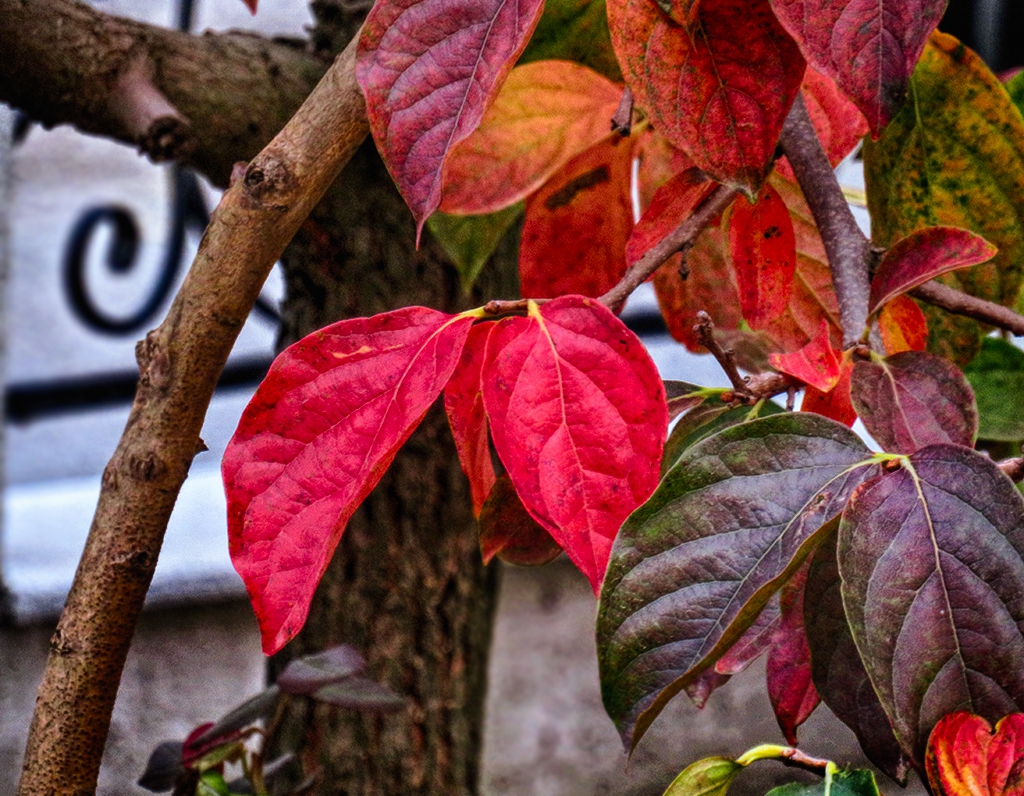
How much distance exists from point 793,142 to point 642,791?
933 mm

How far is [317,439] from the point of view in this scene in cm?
25

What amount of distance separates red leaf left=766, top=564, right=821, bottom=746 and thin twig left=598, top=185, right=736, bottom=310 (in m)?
0.10

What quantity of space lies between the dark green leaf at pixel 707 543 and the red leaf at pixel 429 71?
10 cm

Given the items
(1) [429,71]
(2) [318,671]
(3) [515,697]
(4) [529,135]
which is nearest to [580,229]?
(4) [529,135]

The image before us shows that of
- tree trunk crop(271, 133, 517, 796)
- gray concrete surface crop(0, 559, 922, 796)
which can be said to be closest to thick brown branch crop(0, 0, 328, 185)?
tree trunk crop(271, 133, 517, 796)

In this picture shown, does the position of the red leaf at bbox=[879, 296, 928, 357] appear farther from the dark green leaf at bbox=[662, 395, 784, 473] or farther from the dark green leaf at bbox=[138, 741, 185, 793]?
the dark green leaf at bbox=[138, 741, 185, 793]

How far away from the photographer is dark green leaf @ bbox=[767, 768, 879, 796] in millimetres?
240

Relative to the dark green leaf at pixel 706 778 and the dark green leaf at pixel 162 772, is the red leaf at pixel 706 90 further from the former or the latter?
the dark green leaf at pixel 162 772

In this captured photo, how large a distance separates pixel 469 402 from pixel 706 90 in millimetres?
113

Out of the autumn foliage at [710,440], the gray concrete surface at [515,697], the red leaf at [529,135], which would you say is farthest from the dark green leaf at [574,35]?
the gray concrete surface at [515,697]

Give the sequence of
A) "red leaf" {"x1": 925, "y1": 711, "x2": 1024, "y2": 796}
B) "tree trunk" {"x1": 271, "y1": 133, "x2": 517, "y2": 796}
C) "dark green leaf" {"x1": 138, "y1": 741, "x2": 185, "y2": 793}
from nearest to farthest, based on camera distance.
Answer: "red leaf" {"x1": 925, "y1": 711, "x2": 1024, "y2": 796}, "dark green leaf" {"x1": 138, "y1": 741, "x2": 185, "y2": 793}, "tree trunk" {"x1": 271, "y1": 133, "x2": 517, "y2": 796}

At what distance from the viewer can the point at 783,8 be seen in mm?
235

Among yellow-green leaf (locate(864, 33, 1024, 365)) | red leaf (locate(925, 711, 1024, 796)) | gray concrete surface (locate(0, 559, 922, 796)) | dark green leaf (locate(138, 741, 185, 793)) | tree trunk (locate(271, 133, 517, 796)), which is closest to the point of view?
red leaf (locate(925, 711, 1024, 796))

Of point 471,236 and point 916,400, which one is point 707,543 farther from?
point 471,236
